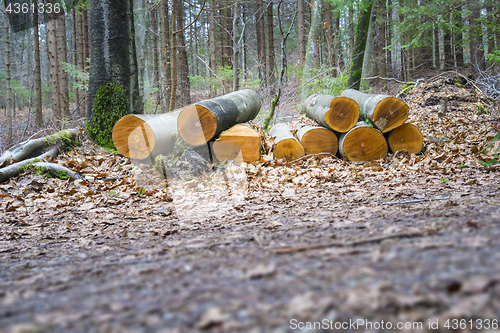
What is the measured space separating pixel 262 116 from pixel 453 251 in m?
8.87

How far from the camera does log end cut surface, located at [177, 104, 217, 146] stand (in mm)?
5059

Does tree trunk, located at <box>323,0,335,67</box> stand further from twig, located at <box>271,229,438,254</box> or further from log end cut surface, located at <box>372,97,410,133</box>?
twig, located at <box>271,229,438,254</box>

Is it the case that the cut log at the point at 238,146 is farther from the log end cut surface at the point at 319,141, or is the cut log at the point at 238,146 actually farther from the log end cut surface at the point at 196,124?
the log end cut surface at the point at 319,141

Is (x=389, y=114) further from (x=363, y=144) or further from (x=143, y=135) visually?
(x=143, y=135)

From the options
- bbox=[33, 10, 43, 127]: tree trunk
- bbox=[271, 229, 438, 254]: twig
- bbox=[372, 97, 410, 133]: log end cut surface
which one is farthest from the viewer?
bbox=[33, 10, 43, 127]: tree trunk

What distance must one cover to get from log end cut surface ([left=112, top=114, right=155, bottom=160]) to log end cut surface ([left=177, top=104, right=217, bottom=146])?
51 cm

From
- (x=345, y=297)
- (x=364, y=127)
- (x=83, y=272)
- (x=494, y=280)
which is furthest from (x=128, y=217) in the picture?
(x=364, y=127)

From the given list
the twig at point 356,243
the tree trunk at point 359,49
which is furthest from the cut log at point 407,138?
the twig at point 356,243

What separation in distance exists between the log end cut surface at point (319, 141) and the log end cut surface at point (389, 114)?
799mm

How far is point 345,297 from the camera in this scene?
104cm

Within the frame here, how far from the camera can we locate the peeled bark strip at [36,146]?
5.19 metres

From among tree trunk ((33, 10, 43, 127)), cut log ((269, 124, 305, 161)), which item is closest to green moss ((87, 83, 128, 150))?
cut log ((269, 124, 305, 161))

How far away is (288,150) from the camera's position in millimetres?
5578

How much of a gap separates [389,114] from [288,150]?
1.87 meters
